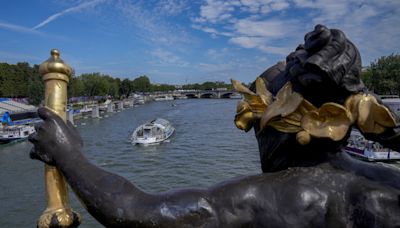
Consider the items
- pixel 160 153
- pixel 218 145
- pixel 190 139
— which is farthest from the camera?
pixel 190 139

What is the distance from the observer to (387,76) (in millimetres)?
33938

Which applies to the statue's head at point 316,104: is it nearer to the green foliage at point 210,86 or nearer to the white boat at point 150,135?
the white boat at point 150,135

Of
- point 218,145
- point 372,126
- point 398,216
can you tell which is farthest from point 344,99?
point 218,145

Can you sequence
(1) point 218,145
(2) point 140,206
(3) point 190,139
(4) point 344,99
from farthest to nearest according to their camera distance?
(3) point 190,139
(1) point 218,145
(4) point 344,99
(2) point 140,206

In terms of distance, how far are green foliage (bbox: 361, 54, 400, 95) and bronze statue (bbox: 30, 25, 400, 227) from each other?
34.9 m

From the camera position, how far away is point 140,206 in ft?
3.46

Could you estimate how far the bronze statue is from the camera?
1.07m

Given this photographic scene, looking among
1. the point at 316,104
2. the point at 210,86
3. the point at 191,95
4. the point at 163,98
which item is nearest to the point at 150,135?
the point at 316,104

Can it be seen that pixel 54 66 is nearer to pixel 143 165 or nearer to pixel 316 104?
pixel 316 104

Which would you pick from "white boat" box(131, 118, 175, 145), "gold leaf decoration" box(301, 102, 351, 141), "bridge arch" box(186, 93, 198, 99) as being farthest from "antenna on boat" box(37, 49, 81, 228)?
"bridge arch" box(186, 93, 198, 99)

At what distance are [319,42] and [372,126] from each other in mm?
311

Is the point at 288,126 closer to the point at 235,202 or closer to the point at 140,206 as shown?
the point at 235,202

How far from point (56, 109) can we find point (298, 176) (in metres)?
0.82

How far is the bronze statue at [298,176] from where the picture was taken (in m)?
1.07
